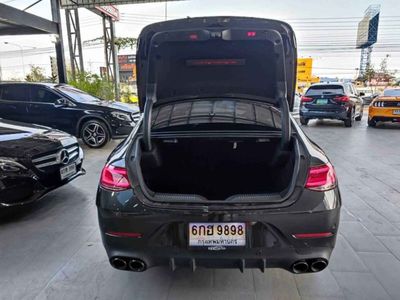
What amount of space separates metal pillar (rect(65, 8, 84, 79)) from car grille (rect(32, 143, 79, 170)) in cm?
1213

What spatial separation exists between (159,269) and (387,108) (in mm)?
9066

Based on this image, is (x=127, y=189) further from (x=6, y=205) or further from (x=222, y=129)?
(x=6, y=205)

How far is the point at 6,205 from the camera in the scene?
290cm

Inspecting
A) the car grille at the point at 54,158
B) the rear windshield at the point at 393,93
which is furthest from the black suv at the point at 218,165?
the rear windshield at the point at 393,93

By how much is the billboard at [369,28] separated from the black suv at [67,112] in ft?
163

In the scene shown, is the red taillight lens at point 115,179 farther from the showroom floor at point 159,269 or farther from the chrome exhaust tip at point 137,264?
the showroom floor at point 159,269

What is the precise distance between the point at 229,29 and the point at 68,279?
2026 mm

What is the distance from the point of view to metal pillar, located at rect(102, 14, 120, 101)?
16.3 m

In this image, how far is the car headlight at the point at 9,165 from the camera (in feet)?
9.39

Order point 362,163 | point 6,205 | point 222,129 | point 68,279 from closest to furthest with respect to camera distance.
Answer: point 68,279 → point 222,129 → point 6,205 → point 362,163

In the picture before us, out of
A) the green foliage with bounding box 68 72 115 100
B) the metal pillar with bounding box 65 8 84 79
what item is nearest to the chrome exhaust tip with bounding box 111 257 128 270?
the green foliage with bounding box 68 72 115 100

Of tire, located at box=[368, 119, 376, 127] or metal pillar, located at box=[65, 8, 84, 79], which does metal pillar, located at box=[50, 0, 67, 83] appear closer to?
metal pillar, located at box=[65, 8, 84, 79]

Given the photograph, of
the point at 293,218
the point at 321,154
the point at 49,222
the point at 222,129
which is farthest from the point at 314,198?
the point at 49,222

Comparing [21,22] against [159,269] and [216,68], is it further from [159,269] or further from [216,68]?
[159,269]
